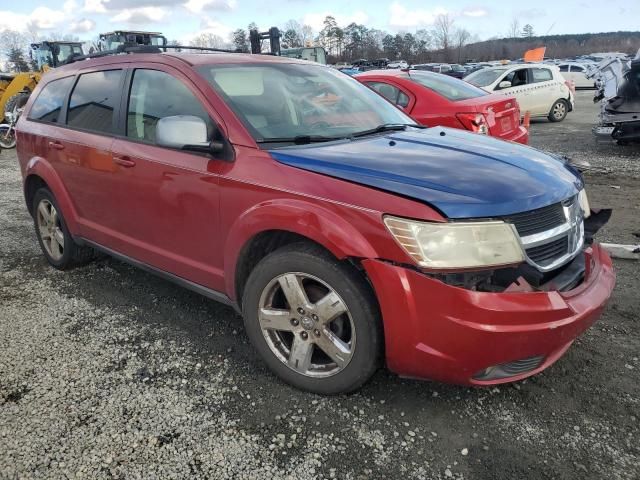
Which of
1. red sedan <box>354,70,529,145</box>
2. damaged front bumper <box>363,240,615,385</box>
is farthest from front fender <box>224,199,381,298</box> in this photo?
red sedan <box>354,70,529,145</box>

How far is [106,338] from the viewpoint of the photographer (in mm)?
3449

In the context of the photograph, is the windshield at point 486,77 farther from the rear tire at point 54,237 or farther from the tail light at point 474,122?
the rear tire at point 54,237

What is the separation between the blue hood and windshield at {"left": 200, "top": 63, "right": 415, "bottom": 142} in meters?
0.26

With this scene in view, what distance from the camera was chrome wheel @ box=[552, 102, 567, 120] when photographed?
50.0 feet

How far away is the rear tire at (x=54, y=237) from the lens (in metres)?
4.51

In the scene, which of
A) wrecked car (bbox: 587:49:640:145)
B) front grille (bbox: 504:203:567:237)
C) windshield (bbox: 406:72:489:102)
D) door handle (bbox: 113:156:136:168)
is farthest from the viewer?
wrecked car (bbox: 587:49:640:145)

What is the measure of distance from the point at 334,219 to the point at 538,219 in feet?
3.01

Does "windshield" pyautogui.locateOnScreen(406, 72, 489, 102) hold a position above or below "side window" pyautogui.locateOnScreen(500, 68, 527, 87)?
above

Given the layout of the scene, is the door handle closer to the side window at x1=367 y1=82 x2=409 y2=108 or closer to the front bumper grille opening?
the front bumper grille opening

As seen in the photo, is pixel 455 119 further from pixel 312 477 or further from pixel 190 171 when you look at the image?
pixel 312 477

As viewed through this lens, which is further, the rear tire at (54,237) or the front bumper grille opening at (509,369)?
the rear tire at (54,237)

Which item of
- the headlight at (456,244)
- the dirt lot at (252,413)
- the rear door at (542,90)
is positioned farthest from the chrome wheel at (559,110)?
the headlight at (456,244)

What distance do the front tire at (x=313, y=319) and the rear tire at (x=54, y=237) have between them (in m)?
2.35

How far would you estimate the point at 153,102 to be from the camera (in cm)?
344
